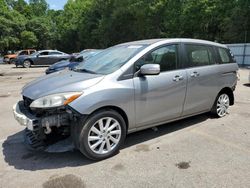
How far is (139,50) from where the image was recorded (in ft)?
14.5

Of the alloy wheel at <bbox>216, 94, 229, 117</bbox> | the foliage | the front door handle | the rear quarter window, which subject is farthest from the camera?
the foliage

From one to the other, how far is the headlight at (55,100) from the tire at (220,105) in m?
3.18

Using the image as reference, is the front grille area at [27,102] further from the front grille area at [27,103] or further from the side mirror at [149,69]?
the side mirror at [149,69]

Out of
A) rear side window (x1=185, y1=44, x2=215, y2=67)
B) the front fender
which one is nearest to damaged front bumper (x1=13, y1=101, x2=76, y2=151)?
the front fender

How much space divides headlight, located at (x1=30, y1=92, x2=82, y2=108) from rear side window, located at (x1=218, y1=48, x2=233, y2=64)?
3294 millimetres

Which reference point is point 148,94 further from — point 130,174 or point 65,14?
point 65,14

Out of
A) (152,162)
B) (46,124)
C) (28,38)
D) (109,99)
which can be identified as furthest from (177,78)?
(28,38)

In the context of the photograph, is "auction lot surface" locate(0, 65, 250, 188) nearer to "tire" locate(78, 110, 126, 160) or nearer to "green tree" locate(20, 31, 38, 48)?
"tire" locate(78, 110, 126, 160)

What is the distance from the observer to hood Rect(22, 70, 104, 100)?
381 centimetres

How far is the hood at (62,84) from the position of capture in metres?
3.81

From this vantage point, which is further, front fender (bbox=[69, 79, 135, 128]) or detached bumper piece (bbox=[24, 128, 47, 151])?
detached bumper piece (bbox=[24, 128, 47, 151])

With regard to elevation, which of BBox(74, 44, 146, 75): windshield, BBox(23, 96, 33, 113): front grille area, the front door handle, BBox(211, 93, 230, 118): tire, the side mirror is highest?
BBox(74, 44, 146, 75): windshield

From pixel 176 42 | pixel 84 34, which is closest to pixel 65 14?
pixel 84 34

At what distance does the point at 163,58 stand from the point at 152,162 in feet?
5.62
